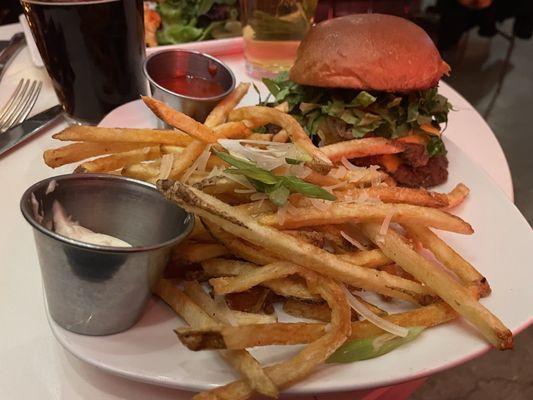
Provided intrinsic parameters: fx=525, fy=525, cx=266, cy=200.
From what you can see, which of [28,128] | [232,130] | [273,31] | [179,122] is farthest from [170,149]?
[273,31]

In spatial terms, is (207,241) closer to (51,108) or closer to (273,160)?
(273,160)

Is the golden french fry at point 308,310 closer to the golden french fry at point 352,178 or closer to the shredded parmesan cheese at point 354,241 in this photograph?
the shredded parmesan cheese at point 354,241

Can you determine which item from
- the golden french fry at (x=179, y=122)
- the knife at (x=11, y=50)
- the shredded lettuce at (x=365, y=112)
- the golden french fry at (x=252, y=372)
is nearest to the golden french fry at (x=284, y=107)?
the shredded lettuce at (x=365, y=112)

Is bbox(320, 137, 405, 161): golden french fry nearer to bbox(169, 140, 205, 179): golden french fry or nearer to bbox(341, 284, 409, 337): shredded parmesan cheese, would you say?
bbox(169, 140, 205, 179): golden french fry

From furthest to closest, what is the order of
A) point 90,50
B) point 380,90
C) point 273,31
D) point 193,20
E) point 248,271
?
1. point 193,20
2. point 273,31
3. point 90,50
4. point 380,90
5. point 248,271

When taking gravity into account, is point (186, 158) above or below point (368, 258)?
above

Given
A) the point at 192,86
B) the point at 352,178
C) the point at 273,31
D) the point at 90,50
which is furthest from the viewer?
the point at 273,31

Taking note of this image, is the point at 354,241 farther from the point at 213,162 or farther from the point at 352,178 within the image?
the point at 213,162
